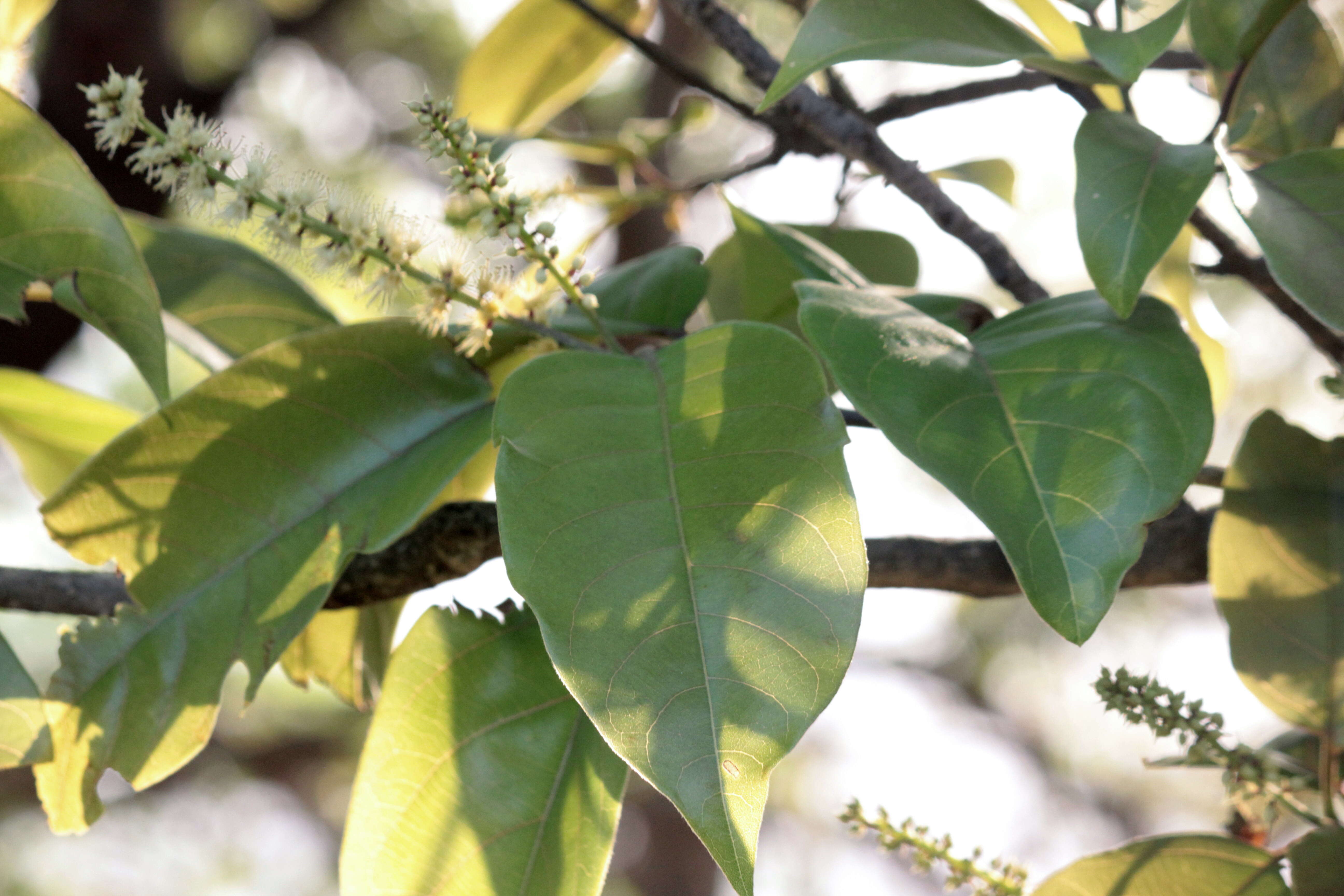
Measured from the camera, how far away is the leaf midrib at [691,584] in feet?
0.66

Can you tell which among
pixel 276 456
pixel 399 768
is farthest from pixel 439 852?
pixel 276 456

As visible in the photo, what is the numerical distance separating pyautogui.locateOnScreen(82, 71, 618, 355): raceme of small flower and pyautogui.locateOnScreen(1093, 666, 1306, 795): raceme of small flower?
0.64ft

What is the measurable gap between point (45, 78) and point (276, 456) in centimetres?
136

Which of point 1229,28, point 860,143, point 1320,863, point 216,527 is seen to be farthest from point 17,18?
point 1320,863

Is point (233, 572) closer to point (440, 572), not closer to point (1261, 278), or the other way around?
point (440, 572)

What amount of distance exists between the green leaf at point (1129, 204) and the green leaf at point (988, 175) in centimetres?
19

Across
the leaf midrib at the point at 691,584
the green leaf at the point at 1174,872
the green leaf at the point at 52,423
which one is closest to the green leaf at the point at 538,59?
the green leaf at the point at 52,423

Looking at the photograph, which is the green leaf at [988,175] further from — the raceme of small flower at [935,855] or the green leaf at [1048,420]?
the raceme of small flower at [935,855]

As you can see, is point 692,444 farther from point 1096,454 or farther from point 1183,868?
point 1183,868

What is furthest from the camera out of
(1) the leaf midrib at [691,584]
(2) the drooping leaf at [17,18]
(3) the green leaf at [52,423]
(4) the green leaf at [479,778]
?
(3) the green leaf at [52,423]

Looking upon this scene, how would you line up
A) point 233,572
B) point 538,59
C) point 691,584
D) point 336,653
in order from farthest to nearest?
point 538,59 → point 336,653 → point 233,572 → point 691,584

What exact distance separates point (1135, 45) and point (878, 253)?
23 cm

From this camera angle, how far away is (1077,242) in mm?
285

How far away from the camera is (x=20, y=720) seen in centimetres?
30
